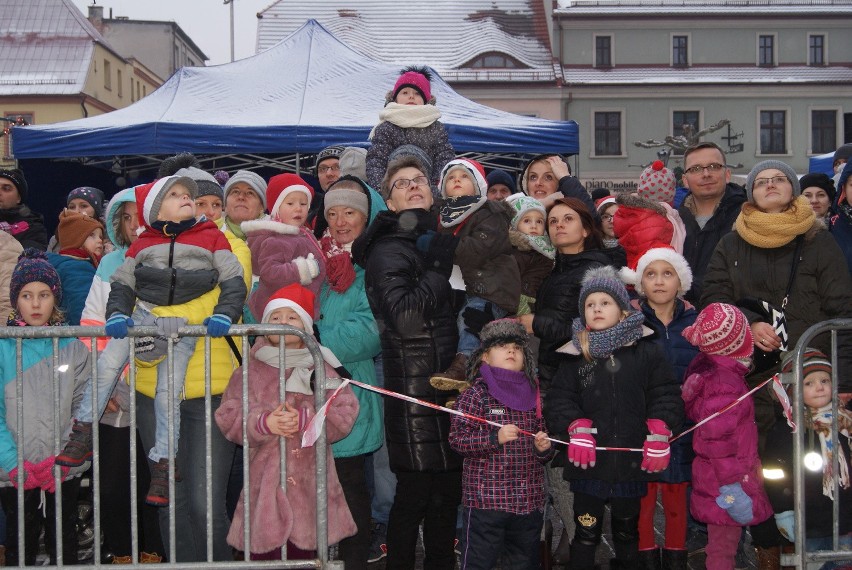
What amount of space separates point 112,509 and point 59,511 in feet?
2.46

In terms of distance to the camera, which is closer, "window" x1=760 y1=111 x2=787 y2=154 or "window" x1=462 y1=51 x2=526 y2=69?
"window" x1=462 y1=51 x2=526 y2=69

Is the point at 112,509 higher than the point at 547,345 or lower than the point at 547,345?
lower

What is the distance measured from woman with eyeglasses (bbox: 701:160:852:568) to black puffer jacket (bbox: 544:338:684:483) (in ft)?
1.94

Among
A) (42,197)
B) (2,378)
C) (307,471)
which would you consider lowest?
(307,471)

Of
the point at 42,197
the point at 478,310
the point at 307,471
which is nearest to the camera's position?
the point at 307,471

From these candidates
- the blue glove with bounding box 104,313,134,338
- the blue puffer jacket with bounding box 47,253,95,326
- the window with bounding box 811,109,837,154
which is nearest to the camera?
the blue glove with bounding box 104,313,134,338

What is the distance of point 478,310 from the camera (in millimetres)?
4504

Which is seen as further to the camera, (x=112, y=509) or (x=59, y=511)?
(x=112, y=509)

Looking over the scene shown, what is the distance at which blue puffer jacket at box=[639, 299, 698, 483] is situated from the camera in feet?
14.8

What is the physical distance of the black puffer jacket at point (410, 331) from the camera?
14.0 ft

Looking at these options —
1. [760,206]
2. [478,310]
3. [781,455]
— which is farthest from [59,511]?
[760,206]

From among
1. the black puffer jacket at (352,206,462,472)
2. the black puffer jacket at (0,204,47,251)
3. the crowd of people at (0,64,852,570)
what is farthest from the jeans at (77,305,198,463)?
the black puffer jacket at (0,204,47,251)

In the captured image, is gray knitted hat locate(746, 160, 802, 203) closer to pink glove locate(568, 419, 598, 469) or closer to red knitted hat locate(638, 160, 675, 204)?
red knitted hat locate(638, 160, 675, 204)

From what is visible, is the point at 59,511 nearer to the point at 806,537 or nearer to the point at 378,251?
the point at 378,251
